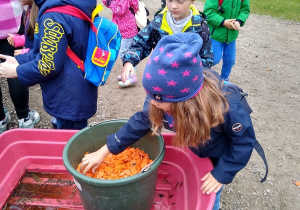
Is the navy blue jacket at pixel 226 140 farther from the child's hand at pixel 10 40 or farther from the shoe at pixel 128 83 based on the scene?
the shoe at pixel 128 83

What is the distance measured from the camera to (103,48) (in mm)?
1648

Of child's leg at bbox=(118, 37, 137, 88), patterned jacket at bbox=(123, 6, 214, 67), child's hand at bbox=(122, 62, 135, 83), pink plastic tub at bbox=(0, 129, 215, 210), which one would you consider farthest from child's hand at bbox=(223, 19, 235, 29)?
pink plastic tub at bbox=(0, 129, 215, 210)

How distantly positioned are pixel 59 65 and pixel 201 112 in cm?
82

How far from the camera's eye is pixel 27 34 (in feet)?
5.89

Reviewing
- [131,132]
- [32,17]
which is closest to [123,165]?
[131,132]

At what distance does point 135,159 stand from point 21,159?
0.83 metres

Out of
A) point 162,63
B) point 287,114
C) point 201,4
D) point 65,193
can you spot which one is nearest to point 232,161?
point 162,63

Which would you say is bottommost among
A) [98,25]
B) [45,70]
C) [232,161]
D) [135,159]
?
[135,159]

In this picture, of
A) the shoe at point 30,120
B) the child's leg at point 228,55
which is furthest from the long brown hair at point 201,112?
the child's leg at point 228,55

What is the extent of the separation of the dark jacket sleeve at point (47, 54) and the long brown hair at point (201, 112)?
72 centimetres

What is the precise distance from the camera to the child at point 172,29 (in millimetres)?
1757

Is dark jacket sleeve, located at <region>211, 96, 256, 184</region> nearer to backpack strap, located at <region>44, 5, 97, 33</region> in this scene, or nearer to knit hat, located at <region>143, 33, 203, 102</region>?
knit hat, located at <region>143, 33, 203, 102</region>

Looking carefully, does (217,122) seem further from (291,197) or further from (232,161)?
(291,197)

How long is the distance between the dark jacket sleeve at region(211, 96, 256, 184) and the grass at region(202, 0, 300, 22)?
5.81 metres
